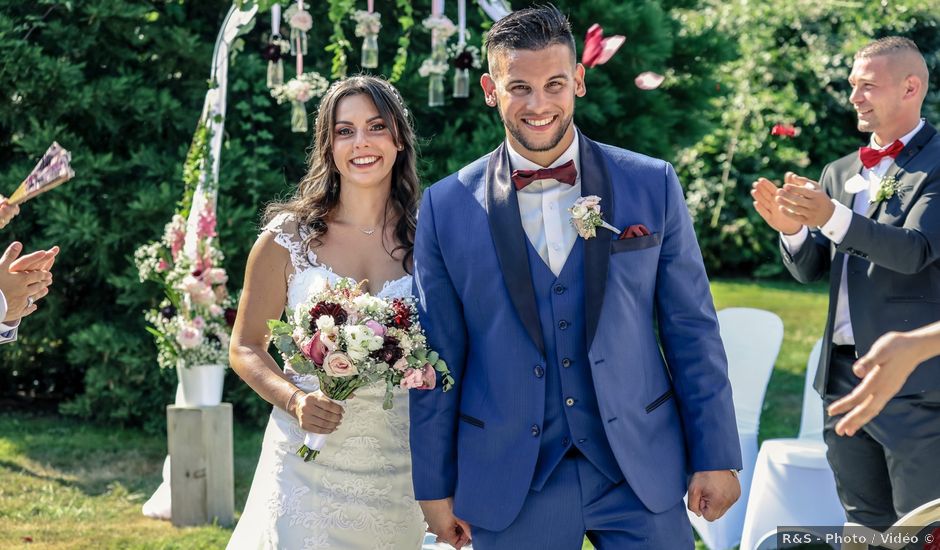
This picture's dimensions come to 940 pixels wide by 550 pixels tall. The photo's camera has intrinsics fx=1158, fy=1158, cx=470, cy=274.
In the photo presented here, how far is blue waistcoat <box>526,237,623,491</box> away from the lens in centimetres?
318

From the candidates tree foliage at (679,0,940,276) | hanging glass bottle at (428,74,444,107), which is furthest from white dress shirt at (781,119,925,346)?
tree foliage at (679,0,940,276)

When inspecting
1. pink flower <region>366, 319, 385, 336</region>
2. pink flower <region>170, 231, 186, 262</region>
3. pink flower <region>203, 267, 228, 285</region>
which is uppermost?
pink flower <region>170, 231, 186, 262</region>

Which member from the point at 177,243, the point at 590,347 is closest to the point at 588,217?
the point at 590,347

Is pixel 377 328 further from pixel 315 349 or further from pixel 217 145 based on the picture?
pixel 217 145

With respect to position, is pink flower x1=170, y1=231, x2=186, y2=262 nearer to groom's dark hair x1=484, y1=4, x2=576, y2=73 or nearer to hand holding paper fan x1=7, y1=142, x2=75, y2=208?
hand holding paper fan x1=7, y1=142, x2=75, y2=208

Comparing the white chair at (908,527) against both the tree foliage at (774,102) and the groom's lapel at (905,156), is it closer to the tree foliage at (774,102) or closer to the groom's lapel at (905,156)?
the groom's lapel at (905,156)

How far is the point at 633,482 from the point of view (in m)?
3.13

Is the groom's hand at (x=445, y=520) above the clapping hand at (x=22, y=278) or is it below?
below

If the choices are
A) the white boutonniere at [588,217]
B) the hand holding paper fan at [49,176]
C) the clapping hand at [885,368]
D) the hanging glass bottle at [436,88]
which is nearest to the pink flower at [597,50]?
the hanging glass bottle at [436,88]

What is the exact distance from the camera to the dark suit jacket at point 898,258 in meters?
4.21

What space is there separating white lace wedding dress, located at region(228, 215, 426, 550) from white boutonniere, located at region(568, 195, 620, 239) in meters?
1.01

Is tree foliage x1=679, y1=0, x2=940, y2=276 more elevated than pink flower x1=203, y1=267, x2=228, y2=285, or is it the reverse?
tree foliage x1=679, y1=0, x2=940, y2=276

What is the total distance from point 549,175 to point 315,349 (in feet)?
2.82

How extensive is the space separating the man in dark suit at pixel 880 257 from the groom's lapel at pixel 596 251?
1.03m
